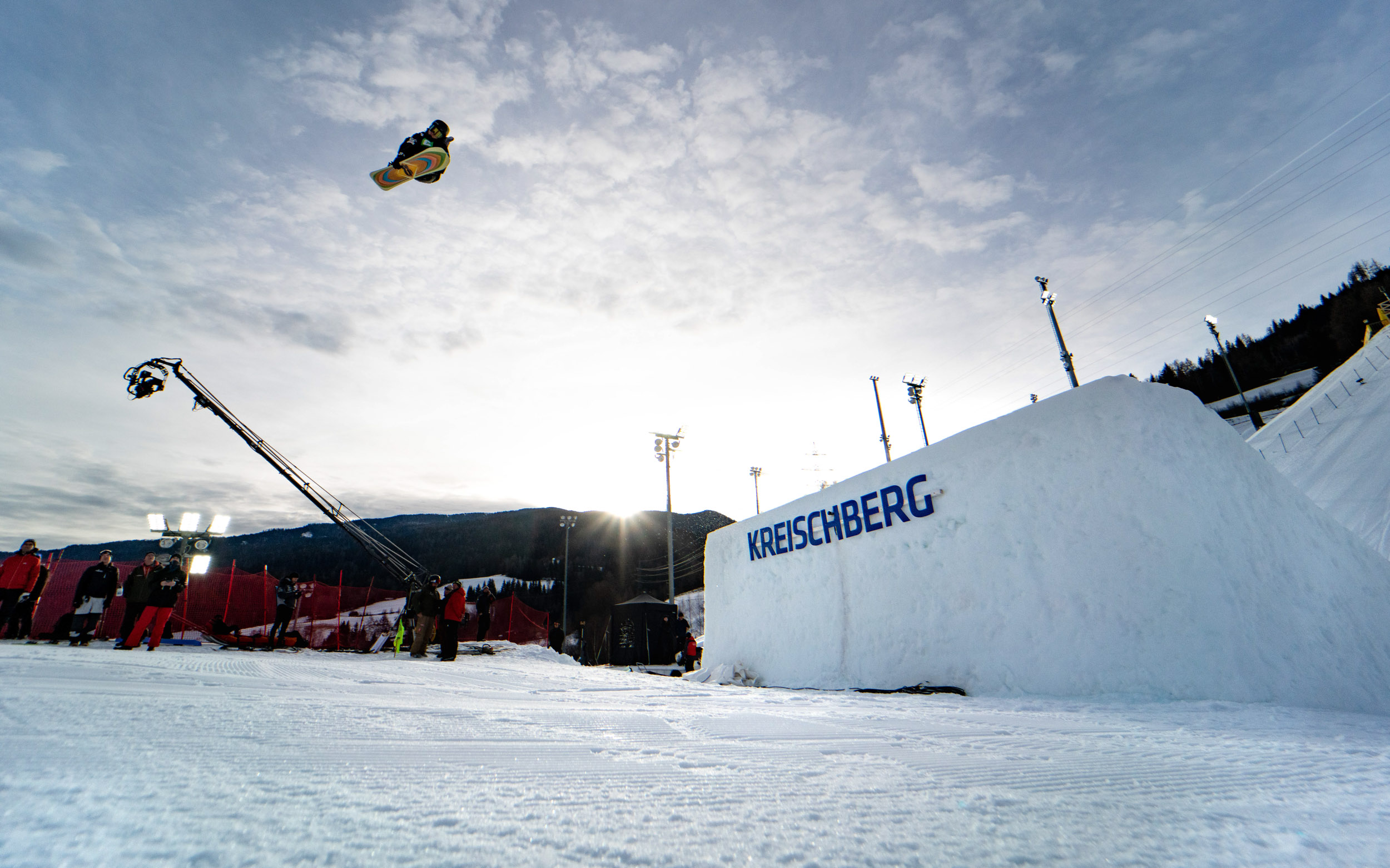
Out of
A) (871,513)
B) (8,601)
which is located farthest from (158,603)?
(871,513)

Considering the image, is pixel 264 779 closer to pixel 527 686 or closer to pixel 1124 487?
pixel 527 686

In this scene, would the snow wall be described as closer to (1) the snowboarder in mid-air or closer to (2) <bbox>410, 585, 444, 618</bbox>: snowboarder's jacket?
(1) the snowboarder in mid-air

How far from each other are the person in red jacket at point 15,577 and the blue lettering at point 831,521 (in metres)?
12.1

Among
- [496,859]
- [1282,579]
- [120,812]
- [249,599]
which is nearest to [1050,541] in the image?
[1282,579]

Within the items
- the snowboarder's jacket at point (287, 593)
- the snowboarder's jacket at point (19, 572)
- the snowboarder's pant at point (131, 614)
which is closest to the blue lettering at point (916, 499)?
the snowboarder's pant at point (131, 614)

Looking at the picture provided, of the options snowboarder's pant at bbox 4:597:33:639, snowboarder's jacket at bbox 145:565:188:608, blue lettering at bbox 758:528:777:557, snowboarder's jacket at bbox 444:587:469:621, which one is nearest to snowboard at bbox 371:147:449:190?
snowboarder's jacket at bbox 145:565:188:608

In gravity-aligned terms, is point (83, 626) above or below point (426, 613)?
below

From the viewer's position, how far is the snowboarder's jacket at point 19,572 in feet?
28.2

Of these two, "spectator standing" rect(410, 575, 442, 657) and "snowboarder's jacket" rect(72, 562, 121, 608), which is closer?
"snowboarder's jacket" rect(72, 562, 121, 608)

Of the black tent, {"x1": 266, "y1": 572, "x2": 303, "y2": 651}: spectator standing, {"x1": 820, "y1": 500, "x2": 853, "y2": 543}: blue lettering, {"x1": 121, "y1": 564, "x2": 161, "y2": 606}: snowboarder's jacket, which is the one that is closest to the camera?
{"x1": 121, "y1": 564, "x2": 161, "y2": 606}: snowboarder's jacket

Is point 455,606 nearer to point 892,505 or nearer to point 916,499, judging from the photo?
point 892,505

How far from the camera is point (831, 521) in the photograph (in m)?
9.07

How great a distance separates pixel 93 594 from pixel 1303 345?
86597mm

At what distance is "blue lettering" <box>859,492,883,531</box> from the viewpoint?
8281 mm
